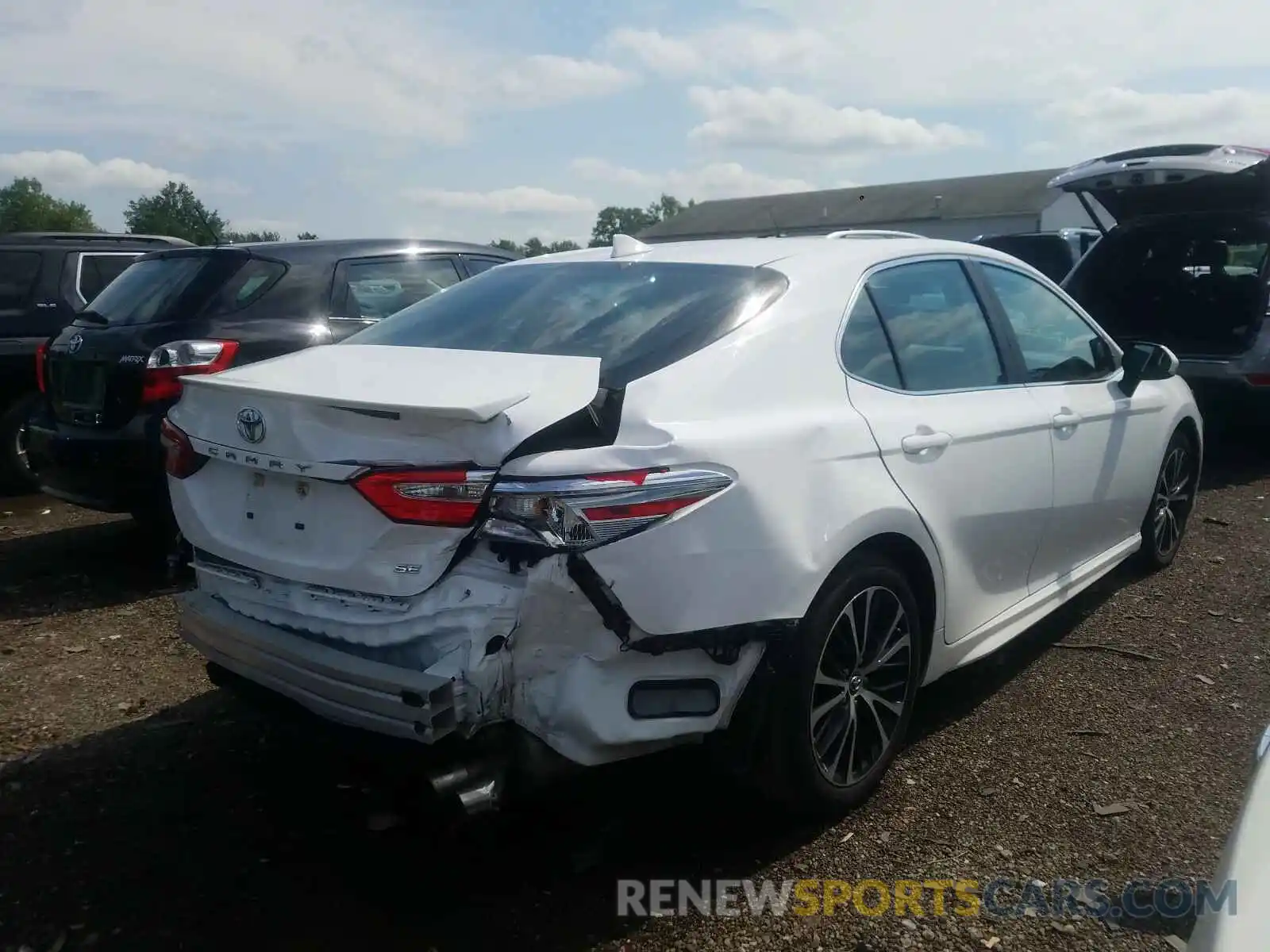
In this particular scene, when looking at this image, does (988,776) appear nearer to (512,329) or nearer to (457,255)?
(512,329)

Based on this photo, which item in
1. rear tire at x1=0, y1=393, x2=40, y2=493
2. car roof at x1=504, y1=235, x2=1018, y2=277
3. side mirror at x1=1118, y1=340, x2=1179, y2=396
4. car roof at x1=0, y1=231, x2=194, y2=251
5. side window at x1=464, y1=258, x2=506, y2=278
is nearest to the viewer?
car roof at x1=504, y1=235, x2=1018, y2=277

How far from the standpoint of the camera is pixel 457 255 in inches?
270

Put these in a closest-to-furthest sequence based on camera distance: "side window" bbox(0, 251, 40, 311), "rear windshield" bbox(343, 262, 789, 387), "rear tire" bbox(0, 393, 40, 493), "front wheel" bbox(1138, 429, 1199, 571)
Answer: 1. "rear windshield" bbox(343, 262, 789, 387)
2. "front wheel" bbox(1138, 429, 1199, 571)
3. "rear tire" bbox(0, 393, 40, 493)
4. "side window" bbox(0, 251, 40, 311)

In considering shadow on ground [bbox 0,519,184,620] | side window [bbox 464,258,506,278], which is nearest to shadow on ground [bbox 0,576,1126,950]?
shadow on ground [bbox 0,519,184,620]

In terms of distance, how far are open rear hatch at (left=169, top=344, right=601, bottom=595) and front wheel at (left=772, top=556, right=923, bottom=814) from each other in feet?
2.99

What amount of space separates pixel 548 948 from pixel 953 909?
104cm

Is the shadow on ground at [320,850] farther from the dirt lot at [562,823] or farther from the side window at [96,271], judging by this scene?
the side window at [96,271]

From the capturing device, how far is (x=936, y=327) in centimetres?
366

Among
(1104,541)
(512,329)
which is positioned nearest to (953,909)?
(512,329)

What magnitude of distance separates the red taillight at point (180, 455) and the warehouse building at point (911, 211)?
4267 cm

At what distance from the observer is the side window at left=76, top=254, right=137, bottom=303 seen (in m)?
8.25

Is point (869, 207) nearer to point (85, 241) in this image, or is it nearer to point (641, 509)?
point (85, 241)

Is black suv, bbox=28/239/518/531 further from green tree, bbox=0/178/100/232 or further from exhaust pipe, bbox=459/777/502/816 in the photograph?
green tree, bbox=0/178/100/232

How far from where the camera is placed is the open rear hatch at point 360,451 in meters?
2.51
